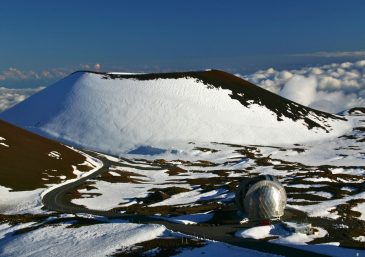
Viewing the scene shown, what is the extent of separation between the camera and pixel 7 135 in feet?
484

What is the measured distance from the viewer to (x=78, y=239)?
54500 millimetres

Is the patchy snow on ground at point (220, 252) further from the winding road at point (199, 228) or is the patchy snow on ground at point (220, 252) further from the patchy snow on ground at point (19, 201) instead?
the patchy snow on ground at point (19, 201)

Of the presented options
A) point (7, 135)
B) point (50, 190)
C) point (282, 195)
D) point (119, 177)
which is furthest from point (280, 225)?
point (7, 135)

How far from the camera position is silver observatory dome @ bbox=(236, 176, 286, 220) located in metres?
59.8

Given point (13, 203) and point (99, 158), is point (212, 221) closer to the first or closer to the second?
point (13, 203)

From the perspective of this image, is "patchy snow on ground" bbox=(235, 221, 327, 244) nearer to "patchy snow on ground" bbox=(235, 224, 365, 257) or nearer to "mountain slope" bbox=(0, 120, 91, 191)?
"patchy snow on ground" bbox=(235, 224, 365, 257)

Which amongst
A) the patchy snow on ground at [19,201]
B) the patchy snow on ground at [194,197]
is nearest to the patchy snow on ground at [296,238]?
Result: the patchy snow on ground at [194,197]

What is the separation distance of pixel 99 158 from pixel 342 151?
100064 mm

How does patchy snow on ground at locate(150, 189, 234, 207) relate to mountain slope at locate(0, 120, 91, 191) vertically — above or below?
below

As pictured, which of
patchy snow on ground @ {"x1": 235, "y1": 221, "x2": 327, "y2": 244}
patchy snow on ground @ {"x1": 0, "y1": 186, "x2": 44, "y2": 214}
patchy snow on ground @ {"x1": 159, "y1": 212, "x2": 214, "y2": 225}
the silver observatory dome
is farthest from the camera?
patchy snow on ground @ {"x1": 0, "y1": 186, "x2": 44, "y2": 214}

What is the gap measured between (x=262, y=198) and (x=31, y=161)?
85426mm

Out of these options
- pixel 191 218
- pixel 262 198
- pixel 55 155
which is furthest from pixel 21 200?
pixel 55 155

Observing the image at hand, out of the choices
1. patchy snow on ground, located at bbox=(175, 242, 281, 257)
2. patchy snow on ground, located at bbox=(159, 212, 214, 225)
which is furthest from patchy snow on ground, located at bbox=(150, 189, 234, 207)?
patchy snow on ground, located at bbox=(175, 242, 281, 257)

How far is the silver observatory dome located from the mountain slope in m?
57.0
